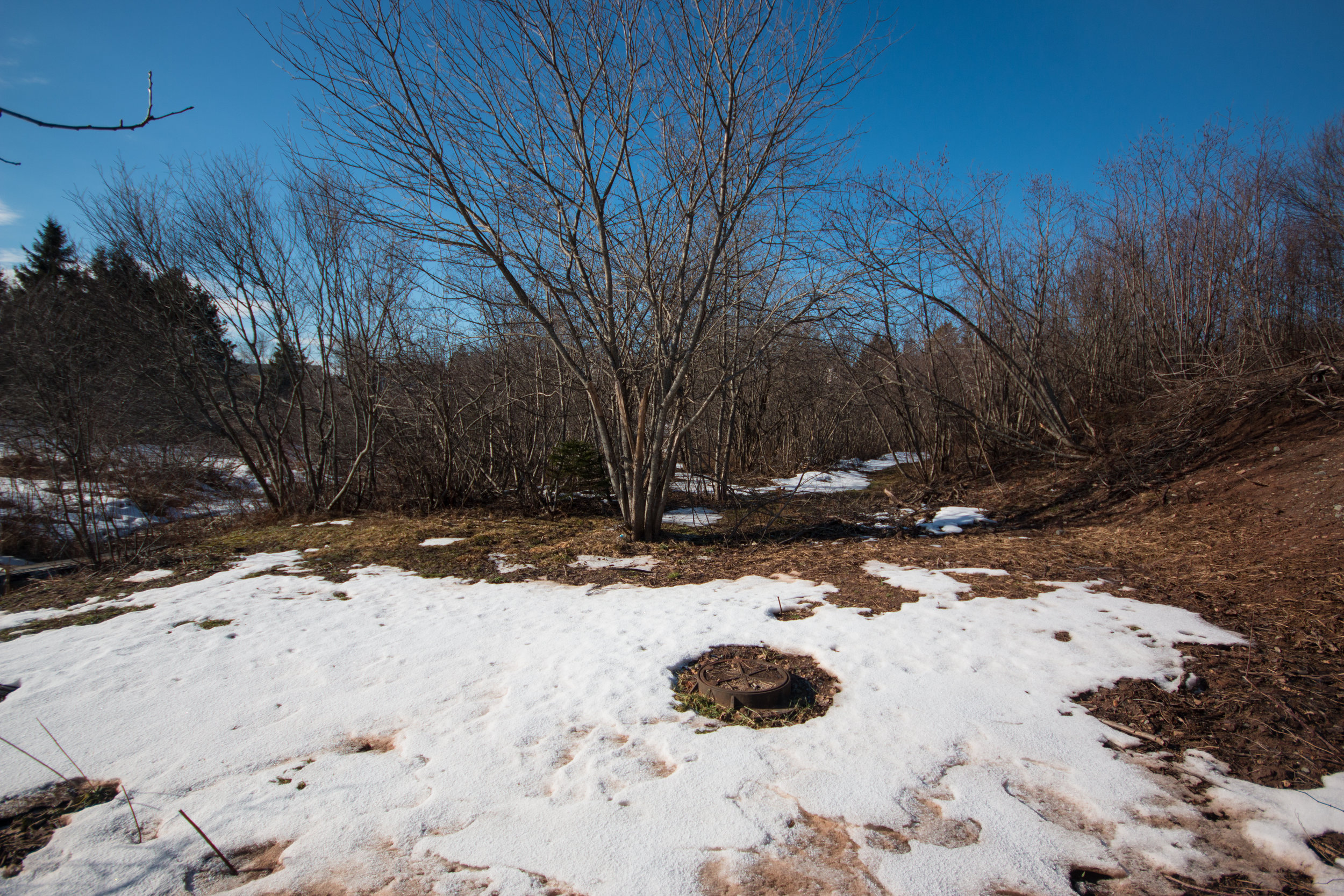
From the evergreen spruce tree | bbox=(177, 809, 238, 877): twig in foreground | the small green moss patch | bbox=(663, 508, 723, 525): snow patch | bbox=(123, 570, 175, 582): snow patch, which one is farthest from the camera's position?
the evergreen spruce tree

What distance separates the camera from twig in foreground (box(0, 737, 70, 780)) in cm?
250

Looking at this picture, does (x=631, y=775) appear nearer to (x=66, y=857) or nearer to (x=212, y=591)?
(x=66, y=857)

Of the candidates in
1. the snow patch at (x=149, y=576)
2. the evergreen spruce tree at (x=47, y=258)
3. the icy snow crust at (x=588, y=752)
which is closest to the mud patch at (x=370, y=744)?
the icy snow crust at (x=588, y=752)

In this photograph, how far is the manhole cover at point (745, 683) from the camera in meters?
3.00

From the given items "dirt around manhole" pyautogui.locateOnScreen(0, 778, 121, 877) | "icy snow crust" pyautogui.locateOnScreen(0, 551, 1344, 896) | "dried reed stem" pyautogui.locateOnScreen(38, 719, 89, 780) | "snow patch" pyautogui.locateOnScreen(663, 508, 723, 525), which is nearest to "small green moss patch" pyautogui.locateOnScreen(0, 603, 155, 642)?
"icy snow crust" pyautogui.locateOnScreen(0, 551, 1344, 896)

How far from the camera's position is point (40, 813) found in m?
2.26

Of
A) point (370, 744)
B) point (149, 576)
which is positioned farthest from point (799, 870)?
point (149, 576)

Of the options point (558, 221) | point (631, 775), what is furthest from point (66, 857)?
point (558, 221)

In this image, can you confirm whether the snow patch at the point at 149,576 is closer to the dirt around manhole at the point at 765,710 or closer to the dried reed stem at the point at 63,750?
the dried reed stem at the point at 63,750

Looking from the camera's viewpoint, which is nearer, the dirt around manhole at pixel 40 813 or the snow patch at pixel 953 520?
the dirt around manhole at pixel 40 813

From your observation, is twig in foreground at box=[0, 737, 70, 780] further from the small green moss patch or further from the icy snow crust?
the small green moss patch

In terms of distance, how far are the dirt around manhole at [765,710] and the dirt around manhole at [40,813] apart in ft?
7.84

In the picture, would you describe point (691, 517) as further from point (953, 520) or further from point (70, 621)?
point (70, 621)

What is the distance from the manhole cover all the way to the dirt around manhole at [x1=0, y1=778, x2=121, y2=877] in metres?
Result: 2.54
